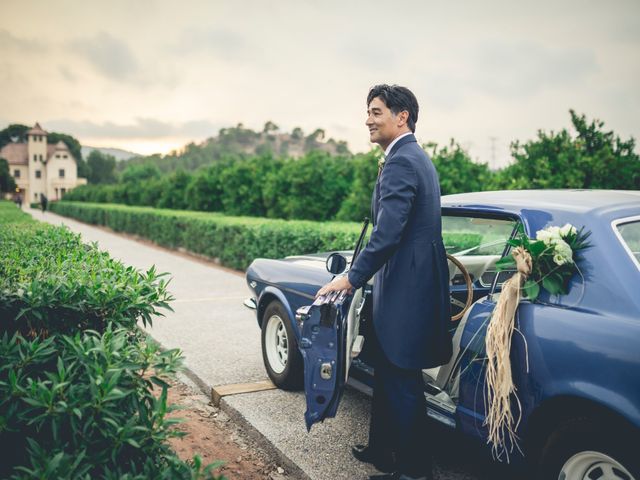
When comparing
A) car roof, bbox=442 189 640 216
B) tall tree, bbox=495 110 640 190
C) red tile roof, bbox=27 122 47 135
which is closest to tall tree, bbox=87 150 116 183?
red tile roof, bbox=27 122 47 135

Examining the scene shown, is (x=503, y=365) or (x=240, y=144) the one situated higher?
(x=240, y=144)

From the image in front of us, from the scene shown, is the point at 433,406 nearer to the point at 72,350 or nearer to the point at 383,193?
the point at 383,193

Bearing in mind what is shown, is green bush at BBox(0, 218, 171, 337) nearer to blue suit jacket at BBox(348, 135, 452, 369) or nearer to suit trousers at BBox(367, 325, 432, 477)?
blue suit jacket at BBox(348, 135, 452, 369)

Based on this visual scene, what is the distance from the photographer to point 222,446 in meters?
3.64

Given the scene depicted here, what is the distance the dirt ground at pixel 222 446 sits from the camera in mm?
3320

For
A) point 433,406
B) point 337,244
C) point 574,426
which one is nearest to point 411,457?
point 433,406

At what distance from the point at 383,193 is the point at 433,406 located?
4.26 feet

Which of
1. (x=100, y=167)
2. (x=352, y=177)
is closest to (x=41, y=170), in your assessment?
(x=100, y=167)

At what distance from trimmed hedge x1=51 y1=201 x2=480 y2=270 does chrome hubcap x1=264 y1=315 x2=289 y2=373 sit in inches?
64.2

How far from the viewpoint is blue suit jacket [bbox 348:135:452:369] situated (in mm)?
2783

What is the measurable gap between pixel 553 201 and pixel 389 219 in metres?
0.96

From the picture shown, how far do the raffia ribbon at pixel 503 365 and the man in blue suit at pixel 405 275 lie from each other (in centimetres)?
34

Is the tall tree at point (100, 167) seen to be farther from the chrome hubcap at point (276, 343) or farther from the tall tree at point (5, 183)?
the chrome hubcap at point (276, 343)

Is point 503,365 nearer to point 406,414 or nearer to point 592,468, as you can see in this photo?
point 592,468
